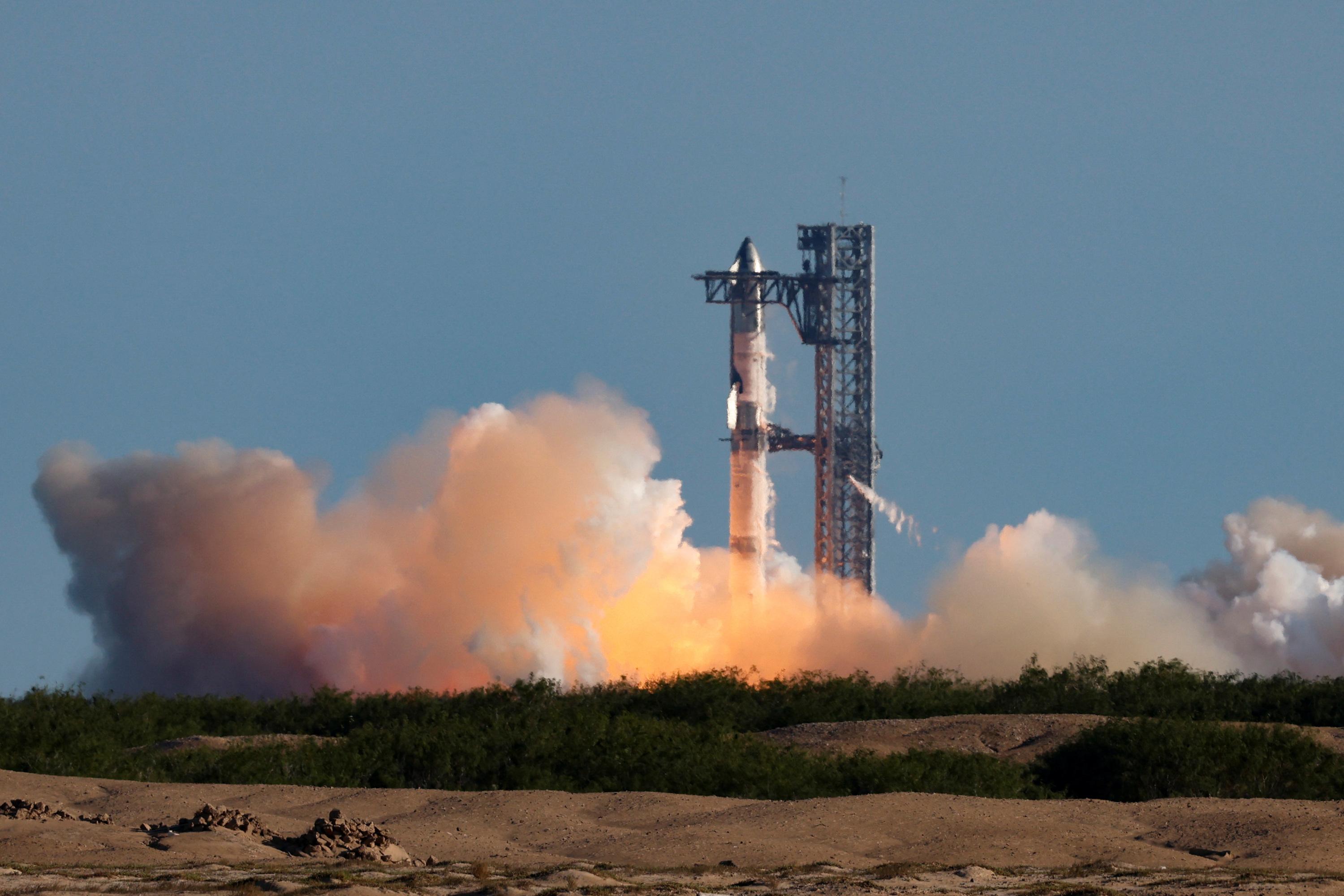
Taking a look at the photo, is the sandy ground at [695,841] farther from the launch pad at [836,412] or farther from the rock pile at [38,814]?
the launch pad at [836,412]

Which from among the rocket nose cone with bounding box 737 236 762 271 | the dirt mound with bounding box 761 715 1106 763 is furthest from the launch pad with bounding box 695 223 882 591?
the dirt mound with bounding box 761 715 1106 763

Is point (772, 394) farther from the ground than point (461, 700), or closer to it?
farther from the ground

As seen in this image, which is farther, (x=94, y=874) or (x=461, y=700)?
(x=461, y=700)

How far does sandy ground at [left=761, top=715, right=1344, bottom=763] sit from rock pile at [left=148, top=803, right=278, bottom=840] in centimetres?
1361

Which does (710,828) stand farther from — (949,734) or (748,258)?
(748,258)

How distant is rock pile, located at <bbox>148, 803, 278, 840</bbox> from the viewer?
69.8ft

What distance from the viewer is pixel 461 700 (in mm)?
44062

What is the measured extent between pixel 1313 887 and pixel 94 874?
1147cm

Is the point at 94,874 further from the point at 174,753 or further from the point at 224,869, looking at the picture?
the point at 174,753

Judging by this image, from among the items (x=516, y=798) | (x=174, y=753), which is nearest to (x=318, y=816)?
(x=516, y=798)

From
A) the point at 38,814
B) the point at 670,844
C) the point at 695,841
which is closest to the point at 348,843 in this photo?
the point at 670,844

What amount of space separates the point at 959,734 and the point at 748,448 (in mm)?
32721

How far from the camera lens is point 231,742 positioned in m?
33.2

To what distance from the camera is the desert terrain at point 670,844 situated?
60.1 feet
